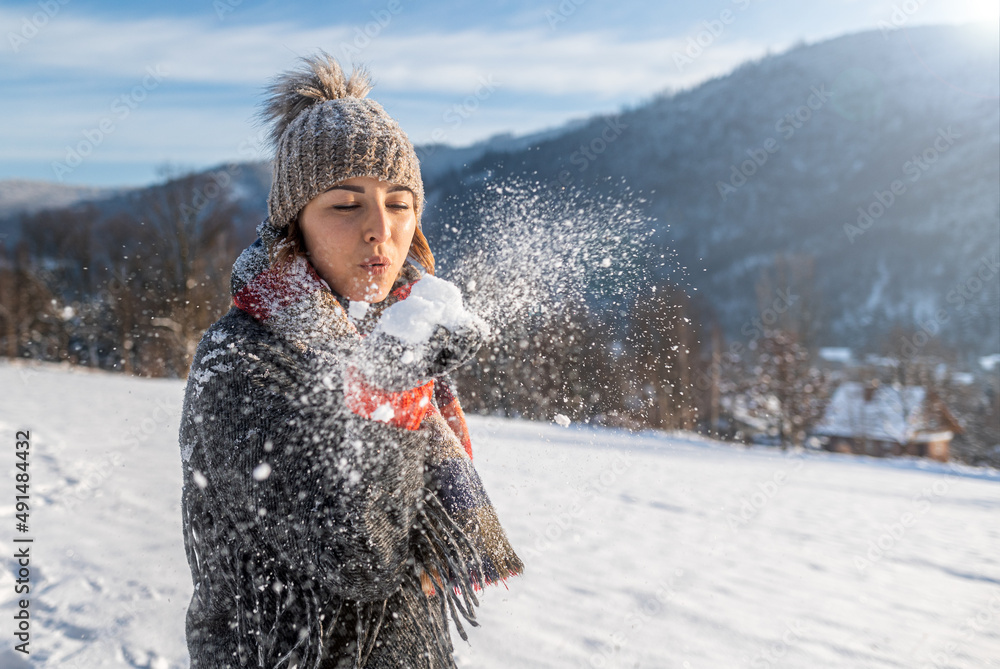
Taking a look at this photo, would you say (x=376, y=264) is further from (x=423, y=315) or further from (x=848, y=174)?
(x=848, y=174)

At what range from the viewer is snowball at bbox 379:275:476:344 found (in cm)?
94

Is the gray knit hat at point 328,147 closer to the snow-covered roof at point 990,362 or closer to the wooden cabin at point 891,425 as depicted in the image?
the wooden cabin at point 891,425

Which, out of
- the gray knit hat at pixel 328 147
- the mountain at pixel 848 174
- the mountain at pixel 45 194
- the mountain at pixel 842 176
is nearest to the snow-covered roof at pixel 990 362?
the mountain at pixel 848 174

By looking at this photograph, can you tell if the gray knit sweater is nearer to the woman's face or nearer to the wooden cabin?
the woman's face

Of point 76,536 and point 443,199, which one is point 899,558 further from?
point 76,536

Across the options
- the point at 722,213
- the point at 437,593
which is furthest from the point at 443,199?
the point at 722,213

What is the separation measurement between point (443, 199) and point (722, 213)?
132 meters

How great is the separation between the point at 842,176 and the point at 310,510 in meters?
146

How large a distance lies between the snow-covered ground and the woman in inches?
27.9

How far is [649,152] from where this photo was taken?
140 m

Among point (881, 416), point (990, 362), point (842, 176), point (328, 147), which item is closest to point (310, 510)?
point (328, 147)

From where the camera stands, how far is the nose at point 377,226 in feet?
3.86

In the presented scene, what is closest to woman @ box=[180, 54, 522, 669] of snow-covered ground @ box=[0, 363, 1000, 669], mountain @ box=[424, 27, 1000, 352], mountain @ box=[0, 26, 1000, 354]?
snow-covered ground @ box=[0, 363, 1000, 669]

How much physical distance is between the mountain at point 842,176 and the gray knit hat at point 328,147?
37432mm
